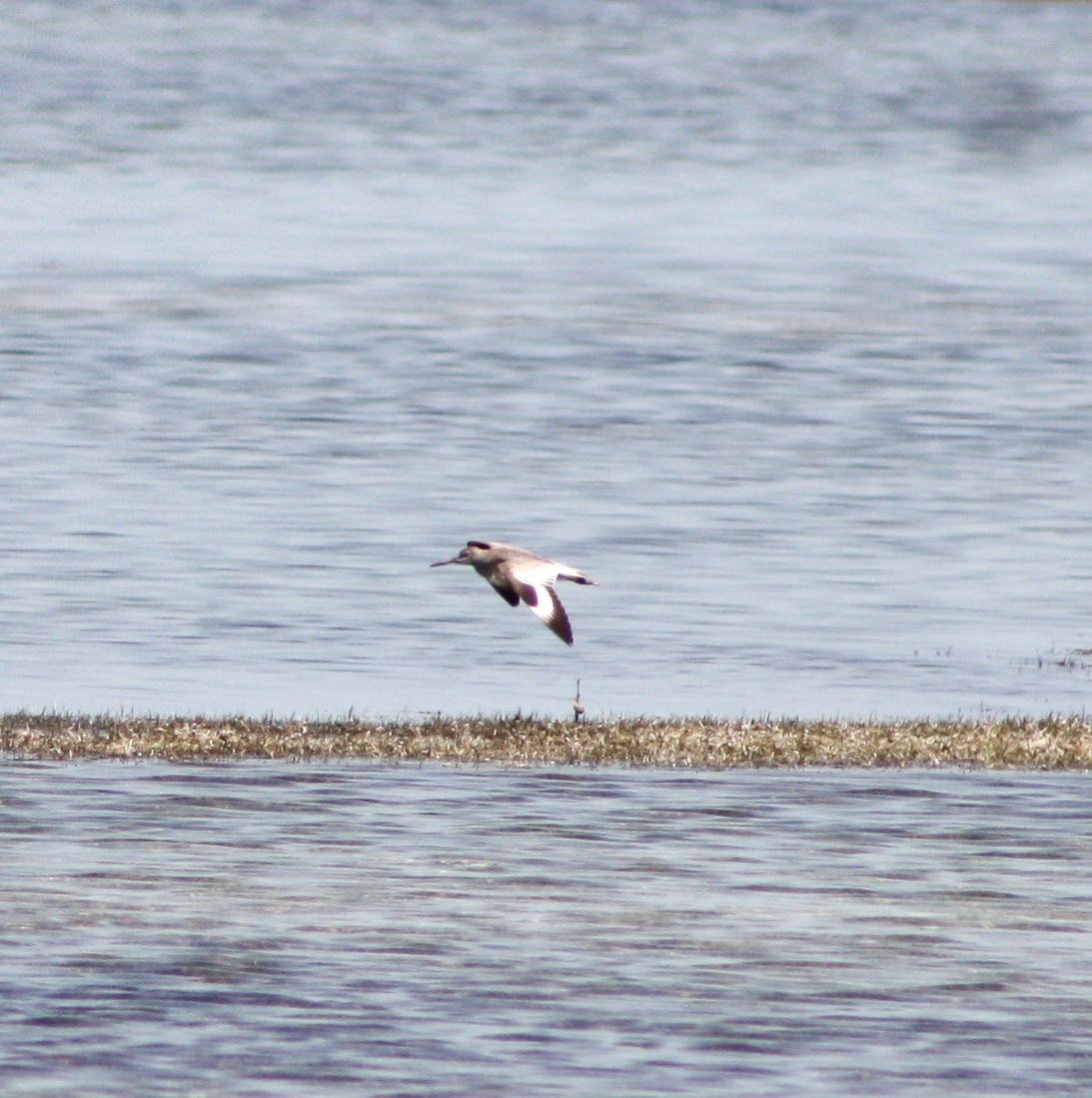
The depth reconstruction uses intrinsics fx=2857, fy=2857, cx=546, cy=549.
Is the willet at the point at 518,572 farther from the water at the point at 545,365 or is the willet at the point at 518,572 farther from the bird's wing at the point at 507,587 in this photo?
the water at the point at 545,365

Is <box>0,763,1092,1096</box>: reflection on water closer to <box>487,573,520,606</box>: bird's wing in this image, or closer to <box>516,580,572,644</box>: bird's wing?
<box>516,580,572,644</box>: bird's wing

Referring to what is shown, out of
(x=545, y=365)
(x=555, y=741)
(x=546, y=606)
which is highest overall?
(x=545, y=365)

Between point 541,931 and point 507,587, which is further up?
point 507,587

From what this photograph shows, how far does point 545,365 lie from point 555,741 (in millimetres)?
32699

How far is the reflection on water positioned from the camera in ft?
35.0

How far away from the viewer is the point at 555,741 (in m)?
15.9

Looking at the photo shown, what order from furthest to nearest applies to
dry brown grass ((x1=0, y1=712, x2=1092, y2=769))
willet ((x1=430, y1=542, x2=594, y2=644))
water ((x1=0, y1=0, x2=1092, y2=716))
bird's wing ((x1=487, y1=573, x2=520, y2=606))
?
water ((x1=0, y1=0, x2=1092, y2=716)) → bird's wing ((x1=487, y1=573, x2=520, y2=606)) → willet ((x1=430, y1=542, x2=594, y2=644)) → dry brown grass ((x1=0, y1=712, x2=1092, y2=769))

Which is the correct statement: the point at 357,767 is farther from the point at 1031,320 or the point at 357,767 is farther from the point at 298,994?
the point at 1031,320

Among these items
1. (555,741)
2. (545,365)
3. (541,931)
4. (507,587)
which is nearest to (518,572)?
(507,587)

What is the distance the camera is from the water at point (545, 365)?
2117cm

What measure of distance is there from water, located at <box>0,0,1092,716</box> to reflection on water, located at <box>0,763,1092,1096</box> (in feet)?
10.1

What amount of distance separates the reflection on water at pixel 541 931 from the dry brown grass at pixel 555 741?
0.28 meters

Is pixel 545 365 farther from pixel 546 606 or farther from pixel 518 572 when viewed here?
pixel 546 606

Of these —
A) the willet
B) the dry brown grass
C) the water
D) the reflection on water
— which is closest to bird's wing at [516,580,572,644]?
the willet
